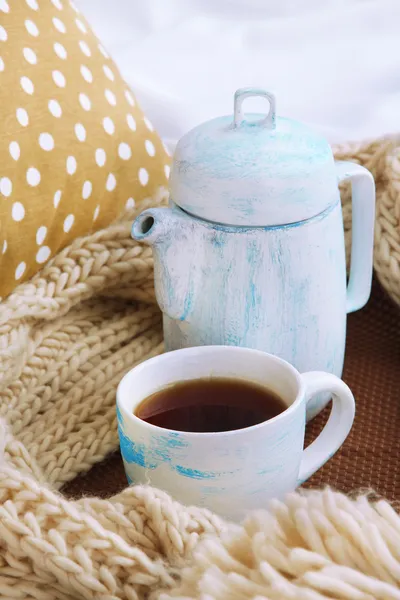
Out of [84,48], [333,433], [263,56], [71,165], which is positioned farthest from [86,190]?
[263,56]

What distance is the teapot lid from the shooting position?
1.65ft

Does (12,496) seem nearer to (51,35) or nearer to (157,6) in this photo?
(51,35)

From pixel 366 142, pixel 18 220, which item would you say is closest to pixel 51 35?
pixel 18 220

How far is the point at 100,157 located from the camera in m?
0.63

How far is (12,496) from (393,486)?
265mm

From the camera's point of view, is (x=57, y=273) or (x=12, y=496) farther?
(x=57, y=273)

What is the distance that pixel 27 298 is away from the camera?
0.56m

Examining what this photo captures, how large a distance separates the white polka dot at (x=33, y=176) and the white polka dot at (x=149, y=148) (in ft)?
0.41

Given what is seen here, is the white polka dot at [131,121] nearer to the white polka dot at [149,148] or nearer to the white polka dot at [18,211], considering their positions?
the white polka dot at [149,148]

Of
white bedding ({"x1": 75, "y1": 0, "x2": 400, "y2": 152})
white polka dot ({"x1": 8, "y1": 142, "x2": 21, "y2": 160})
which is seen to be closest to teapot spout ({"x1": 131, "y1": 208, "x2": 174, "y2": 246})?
white polka dot ({"x1": 8, "y1": 142, "x2": 21, "y2": 160})

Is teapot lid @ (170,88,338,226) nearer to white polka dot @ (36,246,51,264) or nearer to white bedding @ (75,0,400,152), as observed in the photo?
white polka dot @ (36,246,51,264)

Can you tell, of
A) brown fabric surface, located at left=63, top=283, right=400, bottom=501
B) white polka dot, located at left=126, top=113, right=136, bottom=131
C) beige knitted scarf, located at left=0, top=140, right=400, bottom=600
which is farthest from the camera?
white polka dot, located at left=126, top=113, right=136, bottom=131

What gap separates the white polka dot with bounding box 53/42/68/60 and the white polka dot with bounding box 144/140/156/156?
10cm

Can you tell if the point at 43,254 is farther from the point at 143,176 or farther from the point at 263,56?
the point at 263,56
